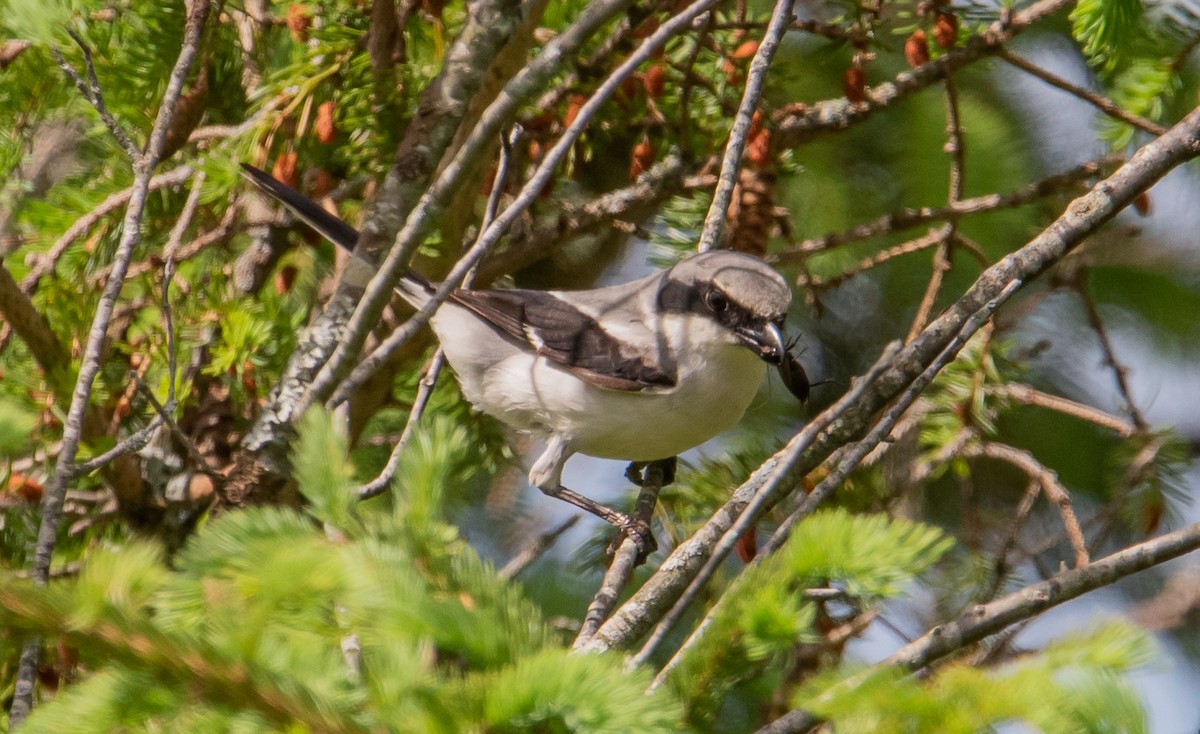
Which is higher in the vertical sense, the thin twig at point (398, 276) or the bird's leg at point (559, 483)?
the thin twig at point (398, 276)

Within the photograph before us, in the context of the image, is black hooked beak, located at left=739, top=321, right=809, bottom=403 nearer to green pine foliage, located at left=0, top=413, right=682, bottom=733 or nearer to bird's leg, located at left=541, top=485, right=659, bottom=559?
bird's leg, located at left=541, top=485, right=659, bottom=559

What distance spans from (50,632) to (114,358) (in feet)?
7.77

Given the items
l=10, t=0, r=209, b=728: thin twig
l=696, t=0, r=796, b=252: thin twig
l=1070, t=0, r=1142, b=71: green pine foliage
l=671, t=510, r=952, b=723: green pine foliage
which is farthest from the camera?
l=1070, t=0, r=1142, b=71: green pine foliage

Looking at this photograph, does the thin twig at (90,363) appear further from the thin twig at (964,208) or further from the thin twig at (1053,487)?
the thin twig at (1053,487)

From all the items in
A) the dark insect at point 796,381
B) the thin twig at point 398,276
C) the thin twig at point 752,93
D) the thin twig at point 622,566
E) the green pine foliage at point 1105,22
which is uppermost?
the green pine foliage at point 1105,22

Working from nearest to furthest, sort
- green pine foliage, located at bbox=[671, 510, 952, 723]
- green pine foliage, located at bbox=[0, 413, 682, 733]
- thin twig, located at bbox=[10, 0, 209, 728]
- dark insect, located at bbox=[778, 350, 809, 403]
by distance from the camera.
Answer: green pine foliage, located at bbox=[0, 413, 682, 733], green pine foliage, located at bbox=[671, 510, 952, 723], thin twig, located at bbox=[10, 0, 209, 728], dark insect, located at bbox=[778, 350, 809, 403]

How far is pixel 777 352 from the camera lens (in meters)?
2.90

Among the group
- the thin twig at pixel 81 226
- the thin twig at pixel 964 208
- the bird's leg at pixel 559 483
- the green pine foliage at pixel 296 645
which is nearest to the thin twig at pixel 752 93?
the thin twig at pixel 964 208

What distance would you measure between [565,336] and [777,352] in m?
0.81

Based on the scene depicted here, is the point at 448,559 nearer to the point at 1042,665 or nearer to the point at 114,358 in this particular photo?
the point at 1042,665

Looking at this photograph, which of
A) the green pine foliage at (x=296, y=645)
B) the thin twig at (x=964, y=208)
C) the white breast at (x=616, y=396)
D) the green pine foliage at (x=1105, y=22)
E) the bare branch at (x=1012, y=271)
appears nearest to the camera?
the green pine foliage at (x=296, y=645)

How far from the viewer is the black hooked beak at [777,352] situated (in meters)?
2.91

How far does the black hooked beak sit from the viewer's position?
9.55 ft

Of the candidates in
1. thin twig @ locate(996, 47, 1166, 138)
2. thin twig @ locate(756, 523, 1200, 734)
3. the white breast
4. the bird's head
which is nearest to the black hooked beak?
the bird's head
